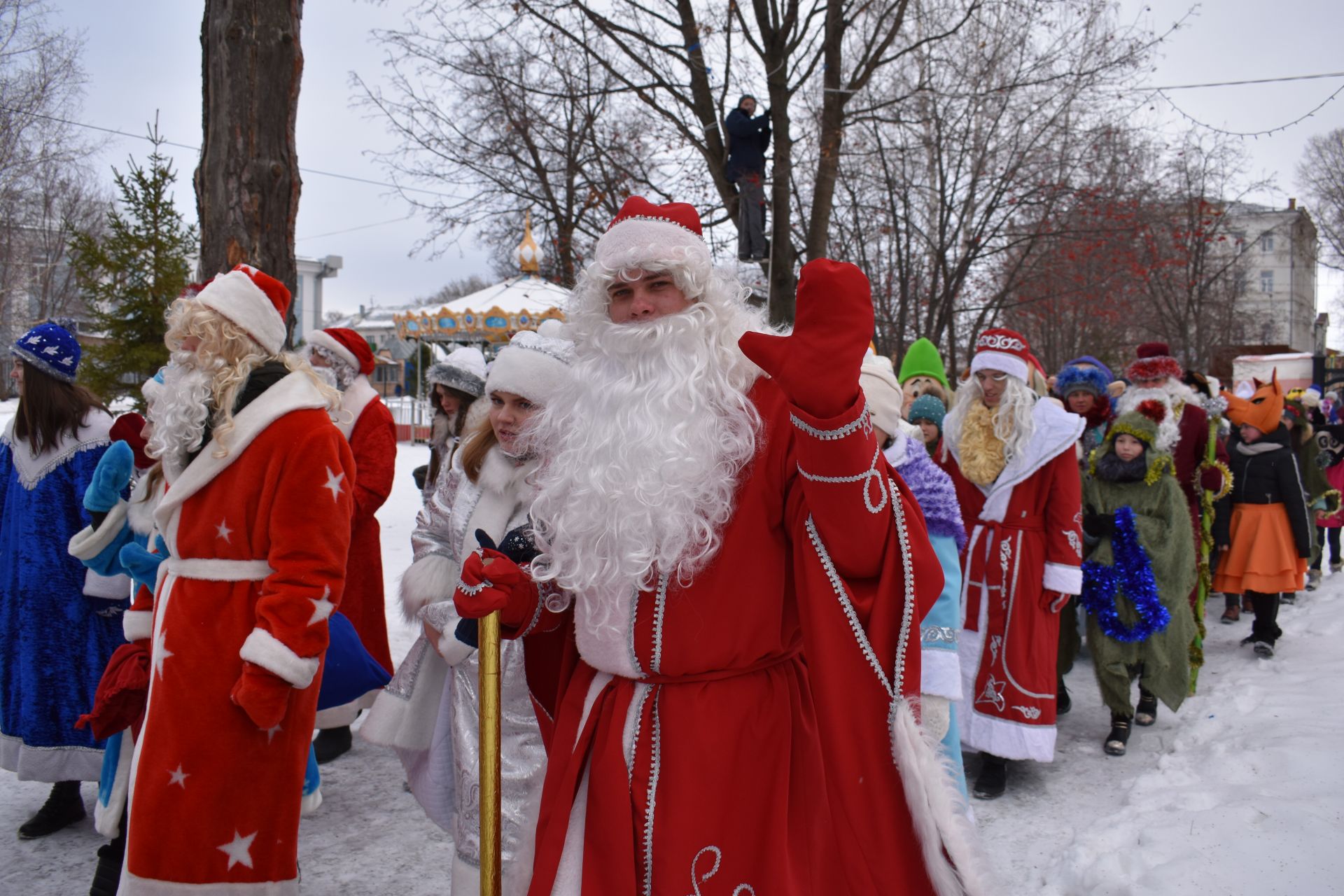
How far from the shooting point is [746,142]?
26.6ft

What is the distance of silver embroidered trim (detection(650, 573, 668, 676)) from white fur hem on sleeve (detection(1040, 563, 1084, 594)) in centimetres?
337

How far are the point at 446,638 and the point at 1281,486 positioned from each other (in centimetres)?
739

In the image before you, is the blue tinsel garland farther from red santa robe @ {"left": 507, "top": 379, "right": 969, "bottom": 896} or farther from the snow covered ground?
red santa robe @ {"left": 507, "top": 379, "right": 969, "bottom": 896}

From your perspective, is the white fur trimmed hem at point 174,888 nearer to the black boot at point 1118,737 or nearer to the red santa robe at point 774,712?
the red santa robe at point 774,712

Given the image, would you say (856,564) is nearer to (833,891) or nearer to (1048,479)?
(833,891)

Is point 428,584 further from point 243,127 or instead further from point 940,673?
point 243,127

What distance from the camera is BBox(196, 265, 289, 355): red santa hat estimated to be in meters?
2.96

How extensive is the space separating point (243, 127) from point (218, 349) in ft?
6.06

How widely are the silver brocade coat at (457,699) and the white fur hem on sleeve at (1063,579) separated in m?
2.86

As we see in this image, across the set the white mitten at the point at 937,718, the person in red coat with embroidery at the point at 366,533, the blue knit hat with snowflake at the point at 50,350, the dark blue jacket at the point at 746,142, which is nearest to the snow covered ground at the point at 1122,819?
the person in red coat with embroidery at the point at 366,533

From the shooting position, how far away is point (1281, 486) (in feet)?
25.1

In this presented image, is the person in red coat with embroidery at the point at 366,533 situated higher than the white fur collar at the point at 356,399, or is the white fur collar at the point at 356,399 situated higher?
the white fur collar at the point at 356,399

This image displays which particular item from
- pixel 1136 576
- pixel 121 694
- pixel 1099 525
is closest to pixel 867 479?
pixel 121 694

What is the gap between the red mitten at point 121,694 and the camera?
2957 millimetres
